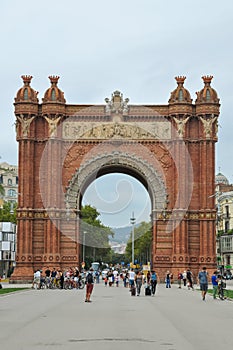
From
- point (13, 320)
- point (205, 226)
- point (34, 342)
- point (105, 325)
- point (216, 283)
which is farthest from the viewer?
point (205, 226)

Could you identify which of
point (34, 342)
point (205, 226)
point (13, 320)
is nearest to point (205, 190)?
point (205, 226)

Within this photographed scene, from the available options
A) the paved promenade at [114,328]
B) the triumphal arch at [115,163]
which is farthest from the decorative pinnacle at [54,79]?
the paved promenade at [114,328]

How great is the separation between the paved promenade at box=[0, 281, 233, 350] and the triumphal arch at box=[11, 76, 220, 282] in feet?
82.5

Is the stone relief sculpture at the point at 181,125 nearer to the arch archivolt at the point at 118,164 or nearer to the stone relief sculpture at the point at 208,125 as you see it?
the stone relief sculpture at the point at 208,125

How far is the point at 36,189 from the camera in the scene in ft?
167

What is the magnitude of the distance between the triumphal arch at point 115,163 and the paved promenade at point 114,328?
2514 cm

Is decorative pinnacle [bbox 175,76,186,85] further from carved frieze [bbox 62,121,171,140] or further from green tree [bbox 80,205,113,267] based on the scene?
green tree [bbox 80,205,113,267]

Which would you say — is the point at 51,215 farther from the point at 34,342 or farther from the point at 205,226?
the point at 34,342

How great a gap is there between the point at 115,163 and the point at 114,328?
3511 cm

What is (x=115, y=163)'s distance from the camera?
169 ft

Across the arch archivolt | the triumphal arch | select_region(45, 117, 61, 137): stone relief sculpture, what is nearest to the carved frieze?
the triumphal arch

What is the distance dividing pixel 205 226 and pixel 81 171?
10375 millimetres

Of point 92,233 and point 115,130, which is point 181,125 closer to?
point 115,130

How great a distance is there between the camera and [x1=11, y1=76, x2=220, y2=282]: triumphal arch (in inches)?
1957
